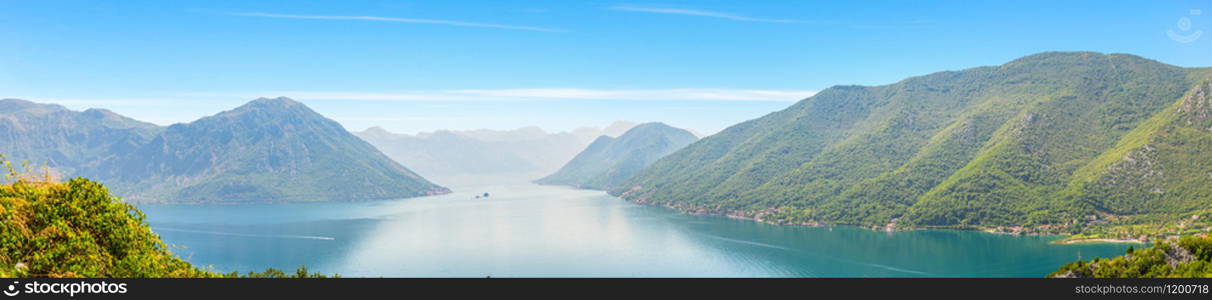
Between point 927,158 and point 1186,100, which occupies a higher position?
point 1186,100

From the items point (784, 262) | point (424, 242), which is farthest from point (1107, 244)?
point (424, 242)
